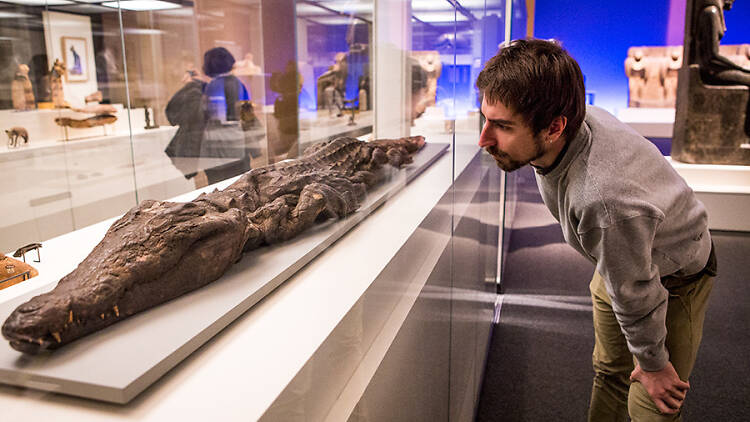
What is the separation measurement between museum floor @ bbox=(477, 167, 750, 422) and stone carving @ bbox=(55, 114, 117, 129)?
2037 mm

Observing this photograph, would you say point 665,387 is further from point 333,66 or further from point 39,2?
point 39,2

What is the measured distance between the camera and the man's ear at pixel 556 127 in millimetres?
1242

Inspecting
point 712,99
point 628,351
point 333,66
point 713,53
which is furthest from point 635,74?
point 628,351

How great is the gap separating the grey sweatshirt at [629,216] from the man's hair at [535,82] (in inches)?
5.6

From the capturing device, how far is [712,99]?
554 centimetres

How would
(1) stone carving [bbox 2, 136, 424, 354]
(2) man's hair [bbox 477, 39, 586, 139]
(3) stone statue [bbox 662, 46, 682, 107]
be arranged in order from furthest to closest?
(3) stone statue [bbox 662, 46, 682, 107] < (2) man's hair [bbox 477, 39, 586, 139] < (1) stone carving [bbox 2, 136, 424, 354]

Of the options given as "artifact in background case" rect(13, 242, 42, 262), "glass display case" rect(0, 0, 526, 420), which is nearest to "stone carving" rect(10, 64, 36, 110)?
"glass display case" rect(0, 0, 526, 420)

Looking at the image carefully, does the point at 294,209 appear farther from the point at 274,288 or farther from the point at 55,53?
the point at 55,53

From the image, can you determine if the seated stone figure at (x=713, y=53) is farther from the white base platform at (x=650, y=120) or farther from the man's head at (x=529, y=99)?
the man's head at (x=529, y=99)

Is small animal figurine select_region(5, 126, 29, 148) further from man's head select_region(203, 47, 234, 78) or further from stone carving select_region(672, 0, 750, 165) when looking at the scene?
stone carving select_region(672, 0, 750, 165)

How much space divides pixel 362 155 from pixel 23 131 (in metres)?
1.17

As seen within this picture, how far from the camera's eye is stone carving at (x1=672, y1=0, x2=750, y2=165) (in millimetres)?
5477

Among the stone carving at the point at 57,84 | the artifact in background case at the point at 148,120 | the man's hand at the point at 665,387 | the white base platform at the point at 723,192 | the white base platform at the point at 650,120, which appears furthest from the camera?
the white base platform at the point at 650,120

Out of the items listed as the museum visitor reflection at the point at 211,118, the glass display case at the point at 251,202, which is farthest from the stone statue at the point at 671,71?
the museum visitor reflection at the point at 211,118
